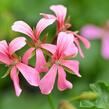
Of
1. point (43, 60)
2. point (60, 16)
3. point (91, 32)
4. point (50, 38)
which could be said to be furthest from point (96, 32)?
point (43, 60)

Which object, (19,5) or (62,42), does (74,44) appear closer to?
(62,42)

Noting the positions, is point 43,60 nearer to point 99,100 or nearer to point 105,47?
point 99,100

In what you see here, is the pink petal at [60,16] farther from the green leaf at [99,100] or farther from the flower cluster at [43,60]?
the green leaf at [99,100]

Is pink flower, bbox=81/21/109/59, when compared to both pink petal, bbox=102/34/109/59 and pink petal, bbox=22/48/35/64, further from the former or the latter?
Result: pink petal, bbox=22/48/35/64

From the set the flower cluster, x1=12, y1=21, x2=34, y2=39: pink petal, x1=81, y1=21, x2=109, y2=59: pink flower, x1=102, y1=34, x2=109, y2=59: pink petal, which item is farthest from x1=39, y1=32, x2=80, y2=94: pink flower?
x1=81, y1=21, x2=109, y2=59: pink flower

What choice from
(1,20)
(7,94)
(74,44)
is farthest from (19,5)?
(74,44)

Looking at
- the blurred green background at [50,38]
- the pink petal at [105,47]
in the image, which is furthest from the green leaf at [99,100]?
the pink petal at [105,47]
